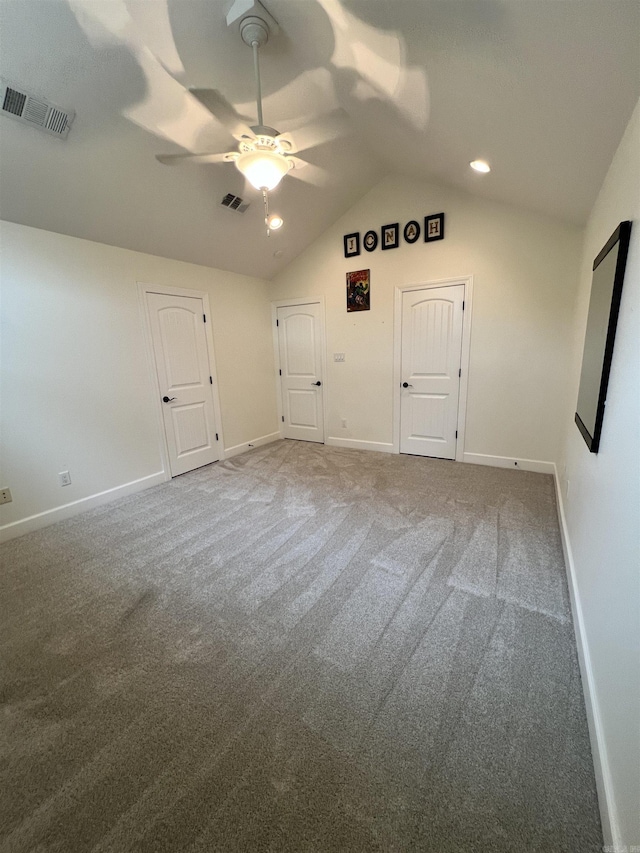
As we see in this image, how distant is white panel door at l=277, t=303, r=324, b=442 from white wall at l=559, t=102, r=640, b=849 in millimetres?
3212

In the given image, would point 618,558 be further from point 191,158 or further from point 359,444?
point 359,444

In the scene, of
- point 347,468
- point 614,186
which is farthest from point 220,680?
point 614,186

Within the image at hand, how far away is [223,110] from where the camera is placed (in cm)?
213

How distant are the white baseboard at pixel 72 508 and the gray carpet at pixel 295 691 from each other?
0.41 ft

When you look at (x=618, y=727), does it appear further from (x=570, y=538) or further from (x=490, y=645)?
(x=570, y=538)

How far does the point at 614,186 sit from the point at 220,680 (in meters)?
3.20

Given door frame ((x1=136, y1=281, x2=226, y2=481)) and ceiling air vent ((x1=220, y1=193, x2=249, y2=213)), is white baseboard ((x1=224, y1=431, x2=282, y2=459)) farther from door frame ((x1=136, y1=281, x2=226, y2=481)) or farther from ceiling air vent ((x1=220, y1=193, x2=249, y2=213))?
ceiling air vent ((x1=220, y1=193, x2=249, y2=213))

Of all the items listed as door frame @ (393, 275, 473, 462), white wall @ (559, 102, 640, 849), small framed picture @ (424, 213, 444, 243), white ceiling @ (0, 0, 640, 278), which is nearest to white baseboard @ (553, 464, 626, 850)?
white wall @ (559, 102, 640, 849)

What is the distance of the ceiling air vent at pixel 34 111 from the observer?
1742 mm

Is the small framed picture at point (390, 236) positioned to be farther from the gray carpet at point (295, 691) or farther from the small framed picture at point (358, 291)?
the gray carpet at point (295, 691)

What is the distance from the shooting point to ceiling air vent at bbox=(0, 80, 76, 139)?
68.6 inches

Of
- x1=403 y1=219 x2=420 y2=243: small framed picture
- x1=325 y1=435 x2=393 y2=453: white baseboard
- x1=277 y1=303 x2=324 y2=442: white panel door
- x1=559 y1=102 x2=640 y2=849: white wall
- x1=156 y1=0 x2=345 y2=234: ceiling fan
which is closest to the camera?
x1=559 y1=102 x2=640 y2=849: white wall

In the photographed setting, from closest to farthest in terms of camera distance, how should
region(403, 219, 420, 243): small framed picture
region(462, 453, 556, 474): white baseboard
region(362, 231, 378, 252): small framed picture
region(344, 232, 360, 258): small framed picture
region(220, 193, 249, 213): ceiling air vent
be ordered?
region(220, 193, 249, 213): ceiling air vent, region(462, 453, 556, 474): white baseboard, region(403, 219, 420, 243): small framed picture, region(362, 231, 378, 252): small framed picture, region(344, 232, 360, 258): small framed picture

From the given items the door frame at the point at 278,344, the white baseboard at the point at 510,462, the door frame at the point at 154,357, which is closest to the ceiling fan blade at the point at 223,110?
the door frame at the point at 154,357
